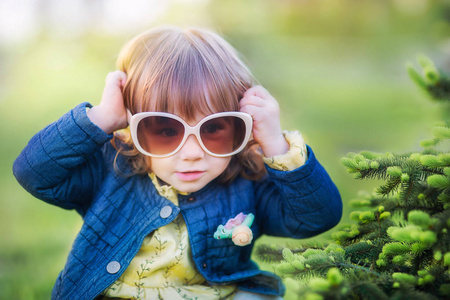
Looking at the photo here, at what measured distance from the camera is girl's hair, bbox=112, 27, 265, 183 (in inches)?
67.3

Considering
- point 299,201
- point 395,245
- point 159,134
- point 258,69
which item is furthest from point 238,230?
Result: point 258,69

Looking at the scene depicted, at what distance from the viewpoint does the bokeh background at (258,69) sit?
3.55 m

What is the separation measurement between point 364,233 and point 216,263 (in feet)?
2.02

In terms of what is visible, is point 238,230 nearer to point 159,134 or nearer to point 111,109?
point 159,134

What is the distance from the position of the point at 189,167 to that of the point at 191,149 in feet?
0.27

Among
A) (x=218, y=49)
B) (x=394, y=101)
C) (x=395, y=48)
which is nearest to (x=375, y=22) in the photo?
(x=395, y=48)

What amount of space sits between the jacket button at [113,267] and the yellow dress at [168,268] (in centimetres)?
6

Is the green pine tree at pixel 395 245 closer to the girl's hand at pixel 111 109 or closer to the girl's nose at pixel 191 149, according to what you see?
the girl's nose at pixel 191 149

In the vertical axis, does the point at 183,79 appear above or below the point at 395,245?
above

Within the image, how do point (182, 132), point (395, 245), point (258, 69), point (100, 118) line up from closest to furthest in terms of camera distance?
point (395, 245), point (182, 132), point (100, 118), point (258, 69)

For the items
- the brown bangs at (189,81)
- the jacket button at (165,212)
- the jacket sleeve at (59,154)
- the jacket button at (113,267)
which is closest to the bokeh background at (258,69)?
the brown bangs at (189,81)

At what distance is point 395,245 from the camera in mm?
1395

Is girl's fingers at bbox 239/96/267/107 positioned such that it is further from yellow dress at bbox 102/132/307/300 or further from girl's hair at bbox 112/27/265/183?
yellow dress at bbox 102/132/307/300

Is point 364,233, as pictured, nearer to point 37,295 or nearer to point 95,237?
point 95,237
